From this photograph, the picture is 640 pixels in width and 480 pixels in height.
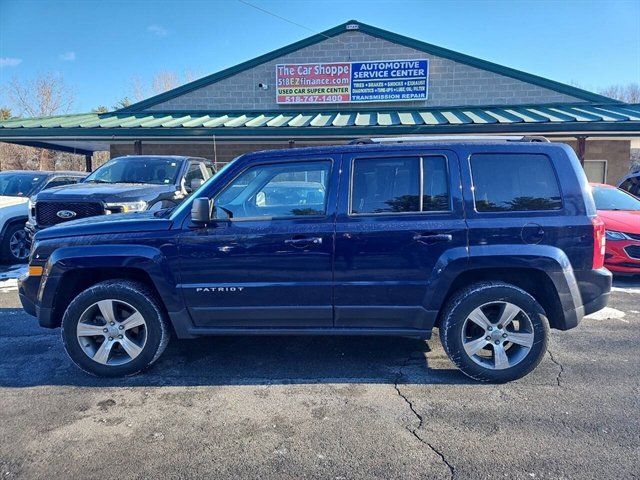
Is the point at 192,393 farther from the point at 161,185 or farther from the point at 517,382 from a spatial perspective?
the point at 161,185

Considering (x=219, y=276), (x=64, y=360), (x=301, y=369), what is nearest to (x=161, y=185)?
(x=64, y=360)

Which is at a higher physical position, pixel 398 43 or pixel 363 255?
pixel 398 43

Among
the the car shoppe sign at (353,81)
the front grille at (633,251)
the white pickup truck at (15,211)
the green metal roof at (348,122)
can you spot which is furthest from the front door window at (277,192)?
the the car shoppe sign at (353,81)

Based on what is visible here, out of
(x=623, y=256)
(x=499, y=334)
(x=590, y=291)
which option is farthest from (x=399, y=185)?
(x=623, y=256)

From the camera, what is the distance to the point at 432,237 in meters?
3.33

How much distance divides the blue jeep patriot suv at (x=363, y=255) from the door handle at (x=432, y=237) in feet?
0.04

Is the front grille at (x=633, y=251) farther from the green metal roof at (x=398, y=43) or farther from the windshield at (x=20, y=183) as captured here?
the windshield at (x=20, y=183)

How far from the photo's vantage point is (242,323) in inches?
141

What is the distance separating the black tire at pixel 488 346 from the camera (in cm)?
337

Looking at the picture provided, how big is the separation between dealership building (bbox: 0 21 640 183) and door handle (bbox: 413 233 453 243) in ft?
25.0

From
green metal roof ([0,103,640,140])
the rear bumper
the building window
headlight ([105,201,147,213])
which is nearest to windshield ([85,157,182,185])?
headlight ([105,201,147,213])

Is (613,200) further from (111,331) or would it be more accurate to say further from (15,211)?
(15,211)

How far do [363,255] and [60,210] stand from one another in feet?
17.1

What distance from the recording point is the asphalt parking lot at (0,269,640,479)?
8.20 ft
